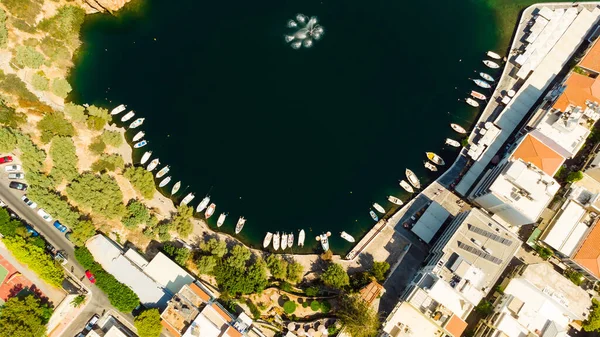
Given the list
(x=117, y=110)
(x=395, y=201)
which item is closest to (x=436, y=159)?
(x=395, y=201)

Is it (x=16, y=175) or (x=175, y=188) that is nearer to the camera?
(x=16, y=175)

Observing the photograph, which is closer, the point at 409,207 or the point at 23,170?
the point at 23,170

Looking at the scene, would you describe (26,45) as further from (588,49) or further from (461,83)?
(588,49)

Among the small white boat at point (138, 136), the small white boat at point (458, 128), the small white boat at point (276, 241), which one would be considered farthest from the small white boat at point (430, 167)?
the small white boat at point (138, 136)

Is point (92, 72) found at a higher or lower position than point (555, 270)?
lower

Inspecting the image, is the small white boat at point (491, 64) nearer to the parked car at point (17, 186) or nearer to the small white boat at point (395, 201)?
the small white boat at point (395, 201)

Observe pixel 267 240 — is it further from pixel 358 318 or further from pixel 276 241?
pixel 358 318

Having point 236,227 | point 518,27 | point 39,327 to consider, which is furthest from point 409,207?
point 39,327

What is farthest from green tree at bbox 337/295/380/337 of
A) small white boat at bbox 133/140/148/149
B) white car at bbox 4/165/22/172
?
white car at bbox 4/165/22/172
